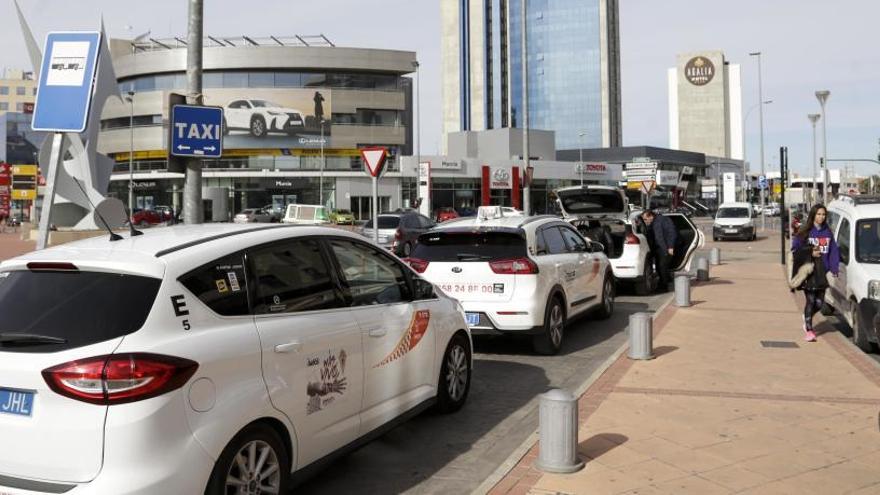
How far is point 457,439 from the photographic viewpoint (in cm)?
547

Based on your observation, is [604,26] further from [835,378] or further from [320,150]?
[835,378]

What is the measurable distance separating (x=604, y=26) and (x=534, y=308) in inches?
4598

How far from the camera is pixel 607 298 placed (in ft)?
35.8

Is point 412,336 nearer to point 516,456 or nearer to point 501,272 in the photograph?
point 516,456

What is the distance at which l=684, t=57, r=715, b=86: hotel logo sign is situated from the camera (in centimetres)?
15938

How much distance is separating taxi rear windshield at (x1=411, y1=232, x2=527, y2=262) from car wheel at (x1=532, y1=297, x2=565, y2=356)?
841mm

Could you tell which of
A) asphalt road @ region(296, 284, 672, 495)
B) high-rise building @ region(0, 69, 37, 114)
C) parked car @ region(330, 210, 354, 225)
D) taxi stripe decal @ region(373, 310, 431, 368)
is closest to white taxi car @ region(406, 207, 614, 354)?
asphalt road @ region(296, 284, 672, 495)

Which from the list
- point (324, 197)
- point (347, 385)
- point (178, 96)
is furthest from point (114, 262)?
point (324, 197)

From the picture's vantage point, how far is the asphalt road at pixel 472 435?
4633 millimetres

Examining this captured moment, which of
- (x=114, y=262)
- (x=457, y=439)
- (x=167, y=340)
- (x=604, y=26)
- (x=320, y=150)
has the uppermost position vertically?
(x=604, y=26)

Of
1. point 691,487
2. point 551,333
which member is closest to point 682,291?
point 551,333

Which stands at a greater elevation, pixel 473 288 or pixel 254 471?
pixel 473 288

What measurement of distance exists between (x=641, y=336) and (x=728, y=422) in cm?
236

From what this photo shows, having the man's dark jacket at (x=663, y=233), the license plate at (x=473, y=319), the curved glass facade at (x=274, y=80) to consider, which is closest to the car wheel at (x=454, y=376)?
the license plate at (x=473, y=319)
